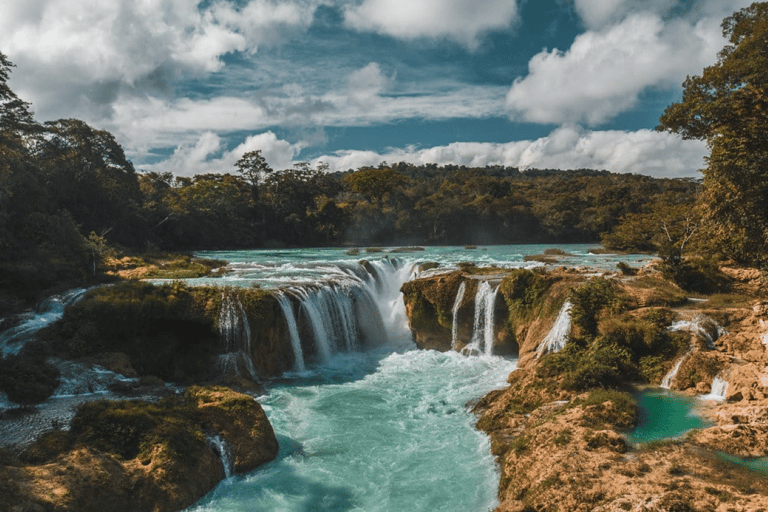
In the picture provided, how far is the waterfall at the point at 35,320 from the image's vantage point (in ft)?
43.2

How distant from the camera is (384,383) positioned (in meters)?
15.2

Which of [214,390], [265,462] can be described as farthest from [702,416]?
[214,390]

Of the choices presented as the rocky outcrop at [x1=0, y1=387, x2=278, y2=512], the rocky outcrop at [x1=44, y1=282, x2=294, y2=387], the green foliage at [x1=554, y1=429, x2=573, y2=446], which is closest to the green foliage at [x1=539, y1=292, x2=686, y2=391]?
the green foliage at [x1=554, y1=429, x2=573, y2=446]

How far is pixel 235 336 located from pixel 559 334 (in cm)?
1014

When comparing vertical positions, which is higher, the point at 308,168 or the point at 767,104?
the point at 308,168

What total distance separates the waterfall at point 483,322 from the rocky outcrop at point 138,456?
9.53 metres

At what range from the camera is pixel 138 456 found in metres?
8.51

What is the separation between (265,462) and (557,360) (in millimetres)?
7281

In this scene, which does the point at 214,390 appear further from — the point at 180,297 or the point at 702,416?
the point at 702,416

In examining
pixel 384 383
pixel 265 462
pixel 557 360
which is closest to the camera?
pixel 265 462

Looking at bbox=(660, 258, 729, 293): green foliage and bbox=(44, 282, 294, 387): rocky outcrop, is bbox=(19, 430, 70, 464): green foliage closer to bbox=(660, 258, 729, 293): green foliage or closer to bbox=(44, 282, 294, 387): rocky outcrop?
bbox=(44, 282, 294, 387): rocky outcrop

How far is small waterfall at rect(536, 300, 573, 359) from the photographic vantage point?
1342cm

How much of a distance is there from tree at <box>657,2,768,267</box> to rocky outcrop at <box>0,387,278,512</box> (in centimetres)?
1390

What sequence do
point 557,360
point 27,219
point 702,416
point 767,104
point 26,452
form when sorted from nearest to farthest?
Answer: point 26,452
point 702,416
point 557,360
point 767,104
point 27,219
